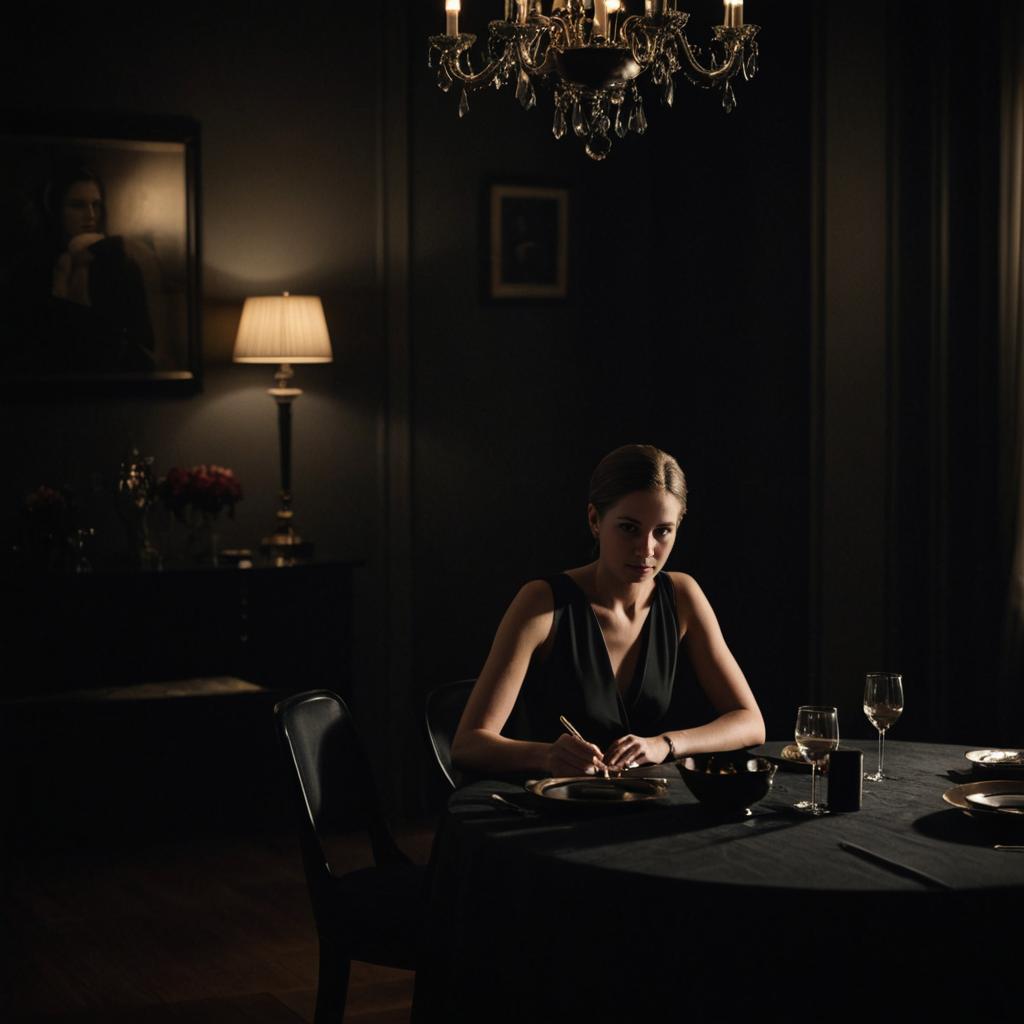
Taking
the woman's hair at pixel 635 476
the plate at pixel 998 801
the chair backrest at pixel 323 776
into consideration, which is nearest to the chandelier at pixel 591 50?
the woman's hair at pixel 635 476

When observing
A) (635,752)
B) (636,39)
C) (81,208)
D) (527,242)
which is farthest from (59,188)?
(635,752)

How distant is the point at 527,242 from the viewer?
5.64 metres

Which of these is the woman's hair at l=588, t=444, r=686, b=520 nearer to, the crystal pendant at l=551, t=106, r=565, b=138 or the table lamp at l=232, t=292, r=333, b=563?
the crystal pendant at l=551, t=106, r=565, b=138

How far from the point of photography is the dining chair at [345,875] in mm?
2619

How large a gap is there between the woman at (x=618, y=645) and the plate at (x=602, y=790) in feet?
0.87

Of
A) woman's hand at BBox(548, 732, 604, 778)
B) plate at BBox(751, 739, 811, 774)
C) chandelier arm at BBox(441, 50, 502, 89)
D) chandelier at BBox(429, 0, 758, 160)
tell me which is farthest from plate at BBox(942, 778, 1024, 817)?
chandelier arm at BBox(441, 50, 502, 89)

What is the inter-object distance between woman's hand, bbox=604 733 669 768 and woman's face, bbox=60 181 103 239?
3.19 meters

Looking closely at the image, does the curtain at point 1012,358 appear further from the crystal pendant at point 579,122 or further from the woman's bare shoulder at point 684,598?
the crystal pendant at point 579,122

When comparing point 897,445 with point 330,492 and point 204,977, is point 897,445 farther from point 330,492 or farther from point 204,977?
point 204,977

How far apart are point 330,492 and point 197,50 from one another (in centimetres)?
161

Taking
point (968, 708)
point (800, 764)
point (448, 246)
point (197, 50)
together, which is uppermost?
point (197, 50)

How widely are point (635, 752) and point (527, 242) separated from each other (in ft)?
11.1

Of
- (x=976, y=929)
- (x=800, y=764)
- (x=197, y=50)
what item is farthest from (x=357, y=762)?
(x=197, y=50)

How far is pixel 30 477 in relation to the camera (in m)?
5.01
